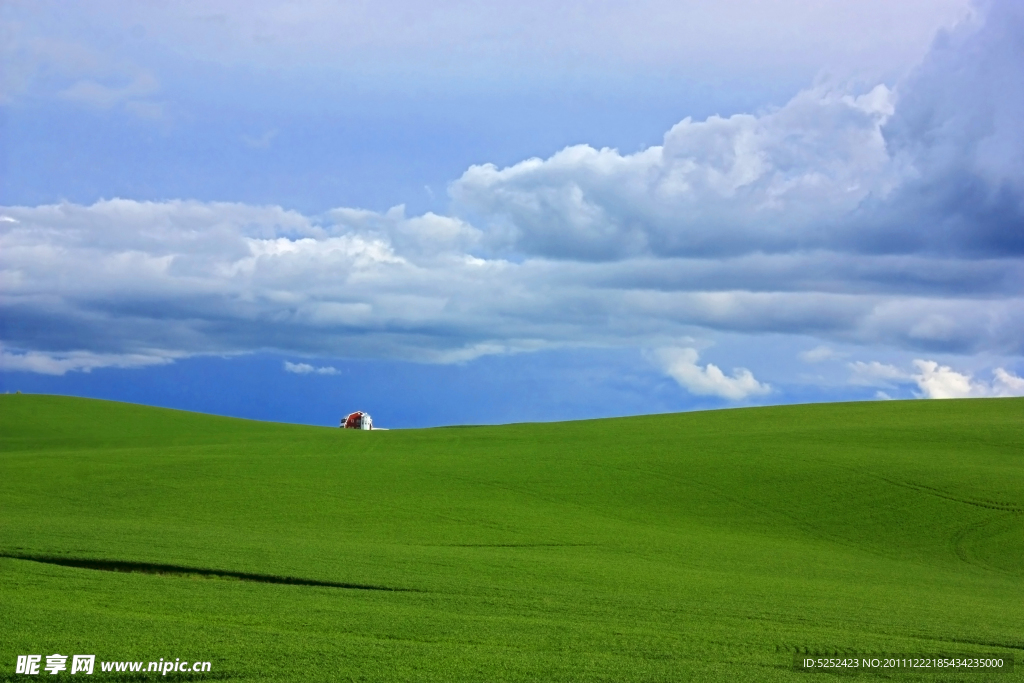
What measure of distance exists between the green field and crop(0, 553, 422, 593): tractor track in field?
60 mm

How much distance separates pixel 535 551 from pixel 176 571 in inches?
317

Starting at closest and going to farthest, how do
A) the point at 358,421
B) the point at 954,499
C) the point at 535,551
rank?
the point at 535,551 → the point at 954,499 → the point at 358,421

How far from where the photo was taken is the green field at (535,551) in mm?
9930

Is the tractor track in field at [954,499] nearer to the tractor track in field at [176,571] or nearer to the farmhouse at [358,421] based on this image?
the tractor track in field at [176,571]

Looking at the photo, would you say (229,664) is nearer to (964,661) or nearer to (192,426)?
(964,661)

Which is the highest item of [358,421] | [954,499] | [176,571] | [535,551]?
[358,421]

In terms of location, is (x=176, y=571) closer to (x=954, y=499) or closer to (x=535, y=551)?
(x=535, y=551)

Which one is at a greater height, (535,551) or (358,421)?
(358,421)

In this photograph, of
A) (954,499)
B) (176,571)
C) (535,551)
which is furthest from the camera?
(954,499)

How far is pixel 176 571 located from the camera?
15500 millimetres

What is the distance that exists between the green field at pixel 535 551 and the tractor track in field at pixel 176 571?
0.06 metres

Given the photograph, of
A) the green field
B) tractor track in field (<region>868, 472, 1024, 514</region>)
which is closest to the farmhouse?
the green field

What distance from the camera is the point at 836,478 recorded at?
2736cm

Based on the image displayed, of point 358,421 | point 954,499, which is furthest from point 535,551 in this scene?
point 358,421
